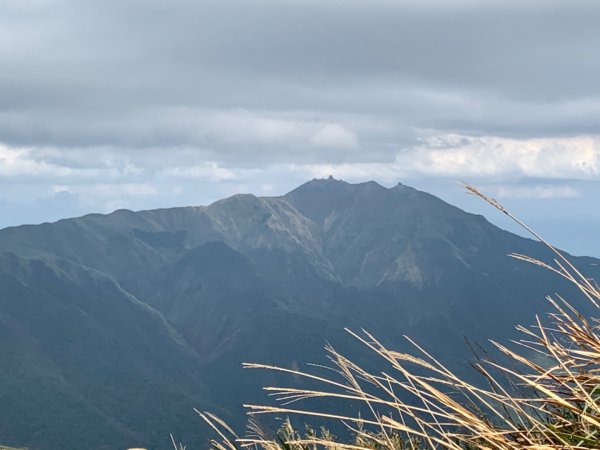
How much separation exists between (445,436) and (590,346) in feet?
3.83

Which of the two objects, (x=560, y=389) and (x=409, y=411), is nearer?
(x=409, y=411)

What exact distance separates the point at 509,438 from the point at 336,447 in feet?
3.57

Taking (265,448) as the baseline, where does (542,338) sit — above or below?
above

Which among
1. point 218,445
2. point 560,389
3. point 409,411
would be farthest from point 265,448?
point 560,389

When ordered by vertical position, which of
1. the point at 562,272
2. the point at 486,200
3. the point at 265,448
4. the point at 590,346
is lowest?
the point at 265,448

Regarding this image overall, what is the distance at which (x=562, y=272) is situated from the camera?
5672 millimetres

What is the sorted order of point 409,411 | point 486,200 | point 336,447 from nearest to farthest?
point 409,411
point 336,447
point 486,200

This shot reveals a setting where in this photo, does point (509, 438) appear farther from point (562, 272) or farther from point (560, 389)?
point (562, 272)

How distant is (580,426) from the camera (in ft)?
16.0

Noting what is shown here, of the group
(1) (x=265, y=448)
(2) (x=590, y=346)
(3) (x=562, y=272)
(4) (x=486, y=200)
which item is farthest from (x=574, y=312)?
(1) (x=265, y=448)

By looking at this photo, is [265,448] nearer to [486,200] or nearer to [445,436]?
[445,436]

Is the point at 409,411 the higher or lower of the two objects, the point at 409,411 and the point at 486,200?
the lower

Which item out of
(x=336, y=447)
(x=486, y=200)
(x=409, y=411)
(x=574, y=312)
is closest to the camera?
(x=409, y=411)

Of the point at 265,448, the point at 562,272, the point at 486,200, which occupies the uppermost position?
the point at 486,200
